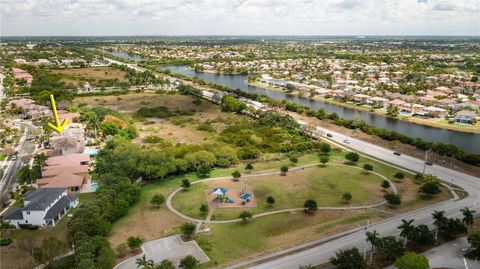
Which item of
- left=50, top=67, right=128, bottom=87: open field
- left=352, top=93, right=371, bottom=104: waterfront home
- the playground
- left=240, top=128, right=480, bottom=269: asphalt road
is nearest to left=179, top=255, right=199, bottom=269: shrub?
left=240, top=128, right=480, bottom=269: asphalt road

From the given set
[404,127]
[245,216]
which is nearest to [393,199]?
[245,216]

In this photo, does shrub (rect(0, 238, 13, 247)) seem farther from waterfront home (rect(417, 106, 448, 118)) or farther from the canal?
waterfront home (rect(417, 106, 448, 118))

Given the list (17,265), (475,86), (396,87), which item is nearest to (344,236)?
(17,265)

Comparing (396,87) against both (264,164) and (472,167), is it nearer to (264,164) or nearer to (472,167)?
(472,167)

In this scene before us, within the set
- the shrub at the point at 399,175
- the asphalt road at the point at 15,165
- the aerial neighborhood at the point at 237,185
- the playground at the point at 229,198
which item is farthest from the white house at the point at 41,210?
the shrub at the point at 399,175

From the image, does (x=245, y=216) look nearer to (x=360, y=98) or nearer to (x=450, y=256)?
(x=450, y=256)

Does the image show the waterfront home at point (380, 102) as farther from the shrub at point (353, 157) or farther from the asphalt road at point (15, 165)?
the asphalt road at point (15, 165)
